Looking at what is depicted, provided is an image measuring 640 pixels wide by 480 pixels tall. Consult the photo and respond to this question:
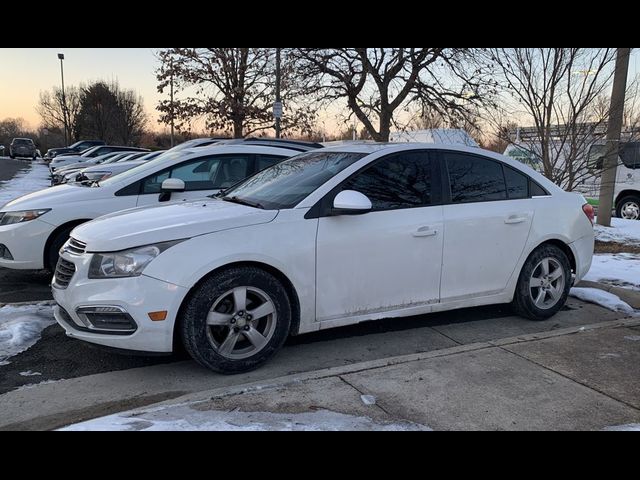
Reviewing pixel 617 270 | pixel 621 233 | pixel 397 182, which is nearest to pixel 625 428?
pixel 397 182

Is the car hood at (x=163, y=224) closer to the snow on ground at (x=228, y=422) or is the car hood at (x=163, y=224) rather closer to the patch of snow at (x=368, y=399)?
the snow on ground at (x=228, y=422)

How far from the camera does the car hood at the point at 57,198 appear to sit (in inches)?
230

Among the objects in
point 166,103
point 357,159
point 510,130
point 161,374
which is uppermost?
point 166,103

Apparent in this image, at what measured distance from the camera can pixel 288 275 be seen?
377 centimetres

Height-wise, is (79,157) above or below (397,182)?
above

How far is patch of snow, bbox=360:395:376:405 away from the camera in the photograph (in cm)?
318

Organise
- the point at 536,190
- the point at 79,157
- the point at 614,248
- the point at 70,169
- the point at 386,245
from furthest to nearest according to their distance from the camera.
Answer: the point at 79,157
the point at 70,169
the point at 614,248
the point at 536,190
the point at 386,245

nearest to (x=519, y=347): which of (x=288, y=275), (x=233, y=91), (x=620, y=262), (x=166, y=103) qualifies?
(x=288, y=275)

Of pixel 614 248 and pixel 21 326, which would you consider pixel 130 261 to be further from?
pixel 614 248

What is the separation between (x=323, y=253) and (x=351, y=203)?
419mm

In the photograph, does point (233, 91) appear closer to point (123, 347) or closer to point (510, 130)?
point (510, 130)

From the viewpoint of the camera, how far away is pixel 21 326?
449cm

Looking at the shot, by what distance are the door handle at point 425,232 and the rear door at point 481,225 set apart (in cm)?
13

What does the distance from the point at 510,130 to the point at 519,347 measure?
6805 millimetres
